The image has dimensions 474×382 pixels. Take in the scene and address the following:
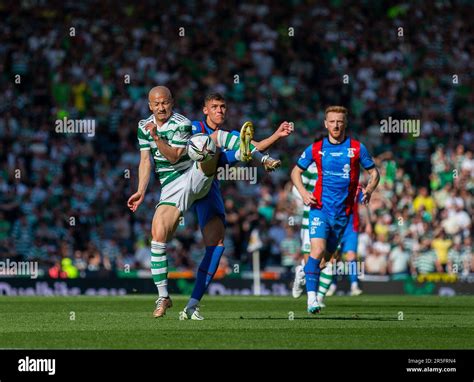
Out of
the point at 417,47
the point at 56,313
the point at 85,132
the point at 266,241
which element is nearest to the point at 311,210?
the point at 56,313

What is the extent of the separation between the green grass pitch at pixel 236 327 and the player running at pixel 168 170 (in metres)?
0.92

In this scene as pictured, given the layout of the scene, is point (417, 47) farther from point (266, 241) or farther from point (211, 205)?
point (211, 205)

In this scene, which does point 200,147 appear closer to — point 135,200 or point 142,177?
point 142,177

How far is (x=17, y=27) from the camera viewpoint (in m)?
33.0

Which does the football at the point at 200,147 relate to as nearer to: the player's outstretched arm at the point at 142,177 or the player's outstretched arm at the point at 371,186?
the player's outstretched arm at the point at 142,177

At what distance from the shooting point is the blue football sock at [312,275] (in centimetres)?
1652

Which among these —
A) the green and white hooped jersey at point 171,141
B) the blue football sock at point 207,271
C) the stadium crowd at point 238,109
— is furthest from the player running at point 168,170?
the stadium crowd at point 238,109

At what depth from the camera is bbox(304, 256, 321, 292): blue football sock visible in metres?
16.5

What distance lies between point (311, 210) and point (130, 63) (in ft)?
54.9

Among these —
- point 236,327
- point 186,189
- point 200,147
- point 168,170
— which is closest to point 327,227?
point 186,189

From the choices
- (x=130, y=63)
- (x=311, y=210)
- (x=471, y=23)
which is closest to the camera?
(x=311, y=210)

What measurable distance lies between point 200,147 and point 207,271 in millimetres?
1686

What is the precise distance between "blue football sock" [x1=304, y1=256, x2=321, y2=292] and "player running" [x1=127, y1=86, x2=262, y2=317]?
80.4 inches

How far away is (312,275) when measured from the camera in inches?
653
